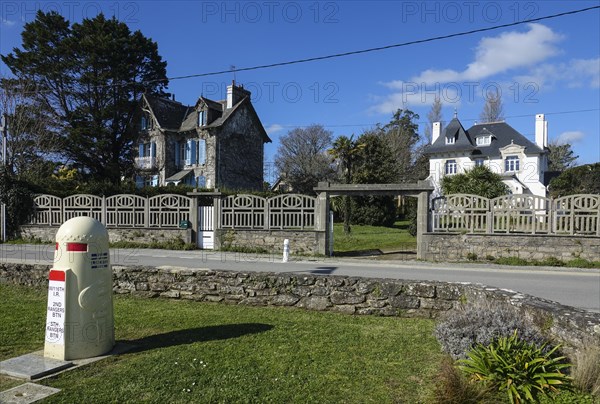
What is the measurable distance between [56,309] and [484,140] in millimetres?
48738

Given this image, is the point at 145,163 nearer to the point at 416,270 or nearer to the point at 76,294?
the point at 416,270

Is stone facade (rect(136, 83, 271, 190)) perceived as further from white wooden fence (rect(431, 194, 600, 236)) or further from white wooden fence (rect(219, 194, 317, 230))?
white wooden fence (rect(431, 194, 600, 236))

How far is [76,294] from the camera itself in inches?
195

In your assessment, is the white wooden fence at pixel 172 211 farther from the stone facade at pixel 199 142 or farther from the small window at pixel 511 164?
the small window at pixel 511 164

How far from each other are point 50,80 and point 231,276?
37441 millimetres

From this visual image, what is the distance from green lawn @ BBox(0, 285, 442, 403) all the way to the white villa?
4023cm

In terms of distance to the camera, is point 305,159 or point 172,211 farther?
point 305,159

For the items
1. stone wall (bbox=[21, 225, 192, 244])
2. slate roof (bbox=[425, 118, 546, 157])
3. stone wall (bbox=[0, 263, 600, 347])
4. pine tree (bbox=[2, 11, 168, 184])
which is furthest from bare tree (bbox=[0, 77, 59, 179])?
slate roof (bbox=[425, 118, 546, 157])

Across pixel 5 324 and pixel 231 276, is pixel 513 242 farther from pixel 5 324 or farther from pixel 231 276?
pixel 5 324

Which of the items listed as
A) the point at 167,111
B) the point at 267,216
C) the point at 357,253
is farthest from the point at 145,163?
the point at 357,253

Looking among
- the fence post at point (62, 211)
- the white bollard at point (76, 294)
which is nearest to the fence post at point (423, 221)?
the white bollard at point (76, 294)

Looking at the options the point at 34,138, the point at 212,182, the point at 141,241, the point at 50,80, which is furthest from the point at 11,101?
the point at 141,241

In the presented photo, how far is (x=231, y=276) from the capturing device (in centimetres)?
777

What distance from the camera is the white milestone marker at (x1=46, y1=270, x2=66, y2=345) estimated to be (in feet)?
16.1
